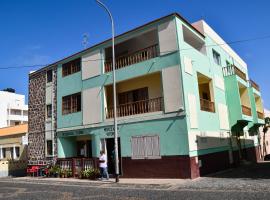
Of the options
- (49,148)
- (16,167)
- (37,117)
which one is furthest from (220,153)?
(16,167)

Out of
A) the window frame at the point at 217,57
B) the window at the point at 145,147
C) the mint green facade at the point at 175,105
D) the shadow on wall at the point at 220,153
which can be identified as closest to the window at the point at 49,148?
the mint green facade at the point at 175,105

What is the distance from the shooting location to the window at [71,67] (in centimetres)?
2202

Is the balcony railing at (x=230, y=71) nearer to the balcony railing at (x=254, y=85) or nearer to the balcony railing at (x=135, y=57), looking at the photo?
the balcony railing at (x=254, y=85)

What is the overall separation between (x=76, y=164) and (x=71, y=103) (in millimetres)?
4855

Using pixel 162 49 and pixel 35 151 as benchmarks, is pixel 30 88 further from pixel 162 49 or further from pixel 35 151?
pixel 162 49

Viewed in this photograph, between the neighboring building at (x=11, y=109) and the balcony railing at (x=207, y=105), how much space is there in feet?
170

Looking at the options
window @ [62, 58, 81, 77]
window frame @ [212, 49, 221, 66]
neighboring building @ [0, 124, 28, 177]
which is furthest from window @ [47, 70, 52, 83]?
window frame @ [212, 49, 221, 66]

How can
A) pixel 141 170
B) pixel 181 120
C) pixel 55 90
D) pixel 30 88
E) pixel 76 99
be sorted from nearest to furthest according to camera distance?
pixel 181 120
pixel 141 170
pixel 76 99
pixel 55 90
pixel 30 88

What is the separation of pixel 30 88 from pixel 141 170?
14.1m

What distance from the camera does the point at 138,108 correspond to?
18719mm

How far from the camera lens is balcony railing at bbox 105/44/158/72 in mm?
18002

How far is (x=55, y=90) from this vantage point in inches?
913

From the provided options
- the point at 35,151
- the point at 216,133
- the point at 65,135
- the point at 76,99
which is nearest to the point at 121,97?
the point at 76,99

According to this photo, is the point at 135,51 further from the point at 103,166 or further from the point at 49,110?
the point at 49,110
